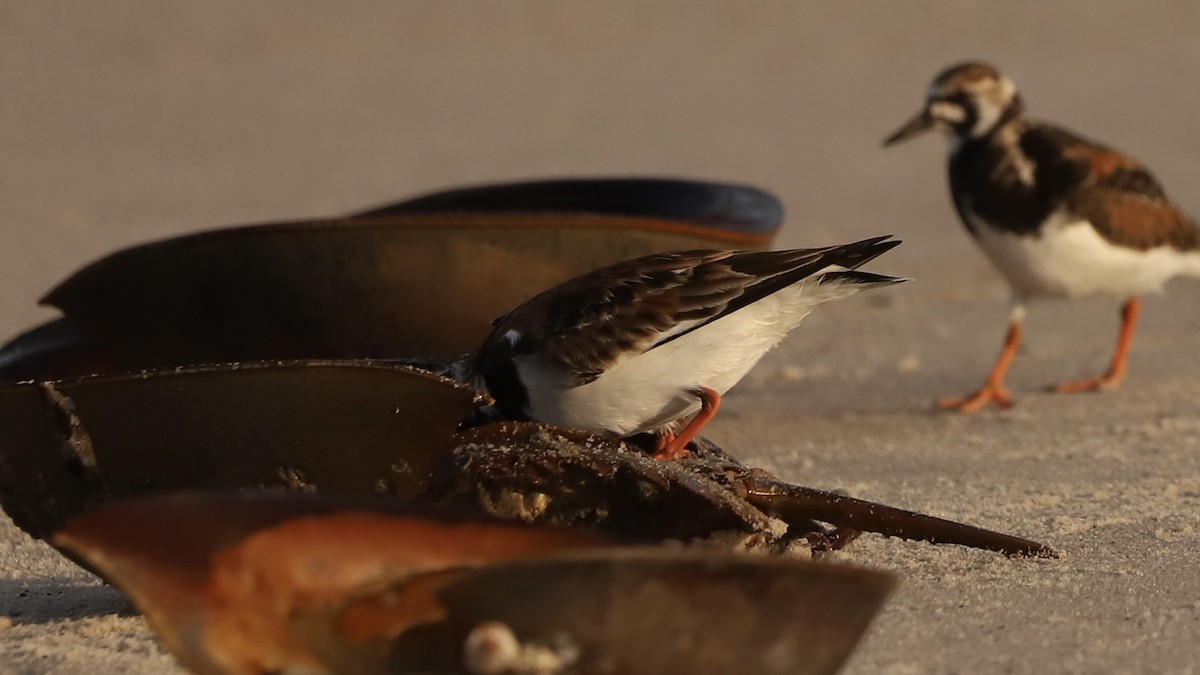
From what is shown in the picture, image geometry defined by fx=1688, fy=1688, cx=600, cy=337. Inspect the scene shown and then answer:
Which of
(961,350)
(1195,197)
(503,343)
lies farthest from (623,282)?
(1195,197)

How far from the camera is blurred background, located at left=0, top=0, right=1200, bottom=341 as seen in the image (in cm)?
876

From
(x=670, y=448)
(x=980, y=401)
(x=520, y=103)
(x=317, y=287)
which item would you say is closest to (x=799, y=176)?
(x=520, y=103)

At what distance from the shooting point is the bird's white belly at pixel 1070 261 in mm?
5797

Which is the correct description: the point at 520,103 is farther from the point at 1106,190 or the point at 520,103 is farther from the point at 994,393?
the point at 994,393

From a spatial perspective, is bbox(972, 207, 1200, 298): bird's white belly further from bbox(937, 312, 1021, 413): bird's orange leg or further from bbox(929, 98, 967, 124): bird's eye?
bbox(929, 98, 967, 124): bird's eye

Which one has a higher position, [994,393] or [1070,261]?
[1070,261]

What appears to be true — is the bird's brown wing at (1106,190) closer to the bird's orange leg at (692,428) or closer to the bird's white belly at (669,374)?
the bird's white belly at (669,374)

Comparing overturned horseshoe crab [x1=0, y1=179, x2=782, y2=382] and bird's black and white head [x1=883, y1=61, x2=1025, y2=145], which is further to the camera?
bird's black and white head [x1=883, y1=61, x2=1025, y2=145]

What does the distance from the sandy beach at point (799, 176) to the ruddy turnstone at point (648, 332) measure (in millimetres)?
499

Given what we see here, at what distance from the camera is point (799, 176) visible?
31.1 ft

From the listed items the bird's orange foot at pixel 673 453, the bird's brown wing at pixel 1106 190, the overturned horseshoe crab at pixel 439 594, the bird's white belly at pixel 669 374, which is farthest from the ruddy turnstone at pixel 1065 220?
the overturned horseshoe crab at pixel 439 594

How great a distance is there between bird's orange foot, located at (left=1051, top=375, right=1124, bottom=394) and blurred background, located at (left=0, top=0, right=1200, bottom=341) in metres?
0.89

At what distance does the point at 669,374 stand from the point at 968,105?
3412 millimetres

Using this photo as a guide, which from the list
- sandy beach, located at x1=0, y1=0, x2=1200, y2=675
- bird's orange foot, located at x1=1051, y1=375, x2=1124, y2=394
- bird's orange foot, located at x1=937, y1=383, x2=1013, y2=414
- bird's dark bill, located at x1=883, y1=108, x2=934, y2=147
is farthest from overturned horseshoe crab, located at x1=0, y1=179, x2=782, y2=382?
bird's dark bill, located at x1=883, y1=108, x2=934, y2=147
